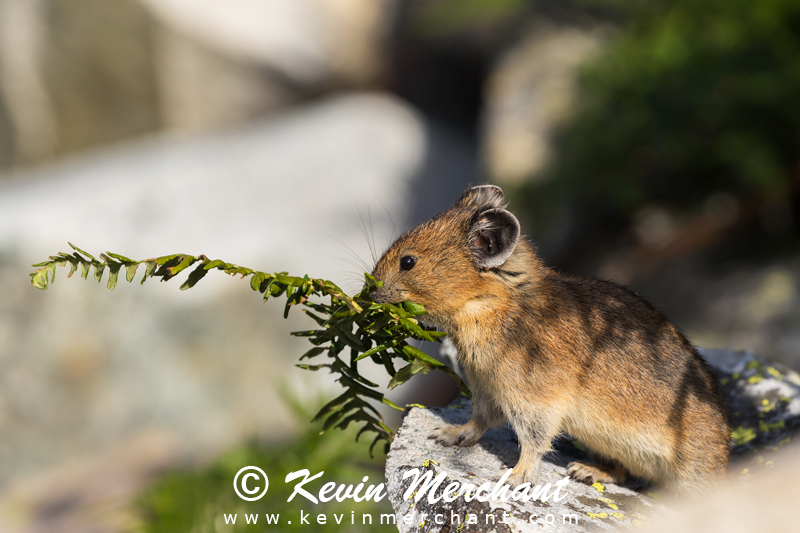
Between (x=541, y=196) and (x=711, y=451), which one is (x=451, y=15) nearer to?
(x=541, y=196)

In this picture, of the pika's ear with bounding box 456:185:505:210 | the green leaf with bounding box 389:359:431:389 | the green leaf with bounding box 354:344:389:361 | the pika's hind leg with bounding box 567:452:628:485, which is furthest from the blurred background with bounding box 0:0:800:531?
the green leaf with bounding box 389:359:431:389

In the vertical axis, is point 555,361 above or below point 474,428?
above

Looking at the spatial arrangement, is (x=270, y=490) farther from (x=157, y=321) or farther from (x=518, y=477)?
(x=518, y=477)

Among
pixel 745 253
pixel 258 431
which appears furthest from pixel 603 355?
pixel 258 431

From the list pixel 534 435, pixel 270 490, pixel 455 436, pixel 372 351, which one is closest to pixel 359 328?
pixel 372 351

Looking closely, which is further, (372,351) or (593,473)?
(593,473)

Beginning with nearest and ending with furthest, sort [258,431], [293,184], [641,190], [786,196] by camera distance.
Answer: [786,196] → [641,190] → [258,431] → [293,184]
